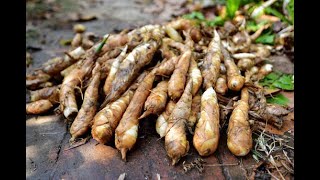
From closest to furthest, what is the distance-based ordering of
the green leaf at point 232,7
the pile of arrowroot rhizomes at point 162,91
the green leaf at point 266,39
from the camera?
the pile of arrowroot rhizomes at point 162,91 < the green leaf at point 266,39 < the green leaf at point 232,7

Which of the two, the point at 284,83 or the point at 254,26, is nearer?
the point at 284,83

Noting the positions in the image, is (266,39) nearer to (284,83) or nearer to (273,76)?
(273,76)

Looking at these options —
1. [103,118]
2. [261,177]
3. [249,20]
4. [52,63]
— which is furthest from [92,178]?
[249,20]

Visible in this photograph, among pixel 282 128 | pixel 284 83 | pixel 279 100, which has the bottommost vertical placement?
pixel 282 128

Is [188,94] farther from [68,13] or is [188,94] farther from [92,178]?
[68,13]

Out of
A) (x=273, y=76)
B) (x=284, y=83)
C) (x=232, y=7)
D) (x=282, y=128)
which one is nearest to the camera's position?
(x=282, y=128)

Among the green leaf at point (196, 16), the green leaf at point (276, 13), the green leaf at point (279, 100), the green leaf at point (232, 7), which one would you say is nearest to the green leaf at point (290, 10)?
the green leaf at point (276, 13)

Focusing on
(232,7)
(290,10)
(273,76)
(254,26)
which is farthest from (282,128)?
(232,7)

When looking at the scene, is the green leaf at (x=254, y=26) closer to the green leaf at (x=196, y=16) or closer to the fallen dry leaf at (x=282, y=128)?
the green leaf at (x=196, y=16)
